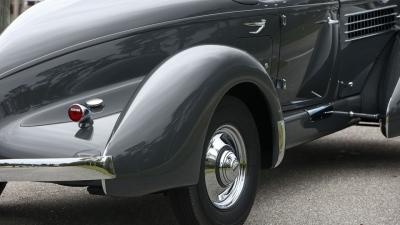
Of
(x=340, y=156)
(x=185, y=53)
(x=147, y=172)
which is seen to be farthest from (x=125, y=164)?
(x=340, y=156)

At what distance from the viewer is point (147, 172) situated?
10.9 ft

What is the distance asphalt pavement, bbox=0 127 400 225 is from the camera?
171 inches

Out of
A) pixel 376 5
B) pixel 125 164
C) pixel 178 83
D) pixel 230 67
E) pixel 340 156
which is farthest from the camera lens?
pixel 340 156

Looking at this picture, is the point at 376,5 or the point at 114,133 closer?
the point at 114,133

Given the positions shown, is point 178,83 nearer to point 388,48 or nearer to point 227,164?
point 227,164

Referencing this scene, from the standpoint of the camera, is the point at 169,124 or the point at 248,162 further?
the point at 248,162

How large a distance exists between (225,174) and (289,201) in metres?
1.04

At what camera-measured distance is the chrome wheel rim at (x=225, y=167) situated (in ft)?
12.3

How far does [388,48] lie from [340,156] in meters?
1.17

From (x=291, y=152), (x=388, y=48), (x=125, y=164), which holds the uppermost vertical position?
(x=125, y=164)

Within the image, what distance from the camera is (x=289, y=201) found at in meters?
4.74

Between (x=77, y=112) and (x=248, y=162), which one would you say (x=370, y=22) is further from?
(x=77, y=112)

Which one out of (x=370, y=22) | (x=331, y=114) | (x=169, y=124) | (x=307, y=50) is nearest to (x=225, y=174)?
(x=169, y=124)

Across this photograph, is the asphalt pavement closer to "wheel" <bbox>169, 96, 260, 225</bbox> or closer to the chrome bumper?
"wheel" <bbox>169, 96, 260, 225</bbox>
